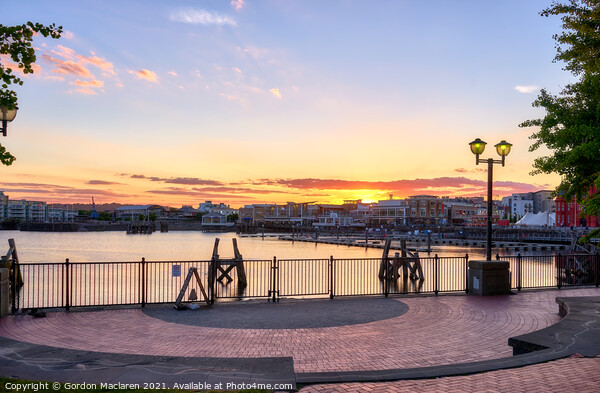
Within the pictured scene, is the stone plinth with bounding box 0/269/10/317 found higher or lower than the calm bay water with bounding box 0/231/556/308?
higher

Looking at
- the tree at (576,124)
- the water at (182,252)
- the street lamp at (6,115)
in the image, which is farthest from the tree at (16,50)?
the water at (182,252)

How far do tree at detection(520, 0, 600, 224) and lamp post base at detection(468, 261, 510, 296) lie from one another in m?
3.58

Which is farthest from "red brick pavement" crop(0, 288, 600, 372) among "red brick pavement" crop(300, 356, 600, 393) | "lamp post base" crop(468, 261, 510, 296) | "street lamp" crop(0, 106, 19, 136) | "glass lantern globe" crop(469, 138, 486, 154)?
"glass lantern globe" crop(469, 138, 486, 154)

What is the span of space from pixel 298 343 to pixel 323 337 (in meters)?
0.81

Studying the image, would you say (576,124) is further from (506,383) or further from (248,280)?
(248,280)

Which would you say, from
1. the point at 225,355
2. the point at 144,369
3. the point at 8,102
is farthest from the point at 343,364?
the point at 8,102

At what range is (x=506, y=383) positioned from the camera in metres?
6.46

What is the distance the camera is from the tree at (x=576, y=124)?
1095cm

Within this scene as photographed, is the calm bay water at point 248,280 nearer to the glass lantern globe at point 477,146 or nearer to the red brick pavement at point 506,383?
the glass lantern globe at point 477,146

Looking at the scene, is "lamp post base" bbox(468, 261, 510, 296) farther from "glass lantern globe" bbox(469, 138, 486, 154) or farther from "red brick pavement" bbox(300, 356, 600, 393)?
"red brick pavement" bbox(300, 356, 600, 393)

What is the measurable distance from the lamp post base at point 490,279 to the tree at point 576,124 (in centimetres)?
358

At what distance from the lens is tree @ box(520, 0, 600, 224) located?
→ 35.9 feet

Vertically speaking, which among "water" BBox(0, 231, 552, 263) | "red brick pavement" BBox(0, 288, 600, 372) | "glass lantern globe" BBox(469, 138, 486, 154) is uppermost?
"glass lantern globe" BBox(469, 138, 486, 154)

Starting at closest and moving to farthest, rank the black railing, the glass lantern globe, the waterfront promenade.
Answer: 1. the waterfront promenade
2. the black railing
3. the glass lantern globe
